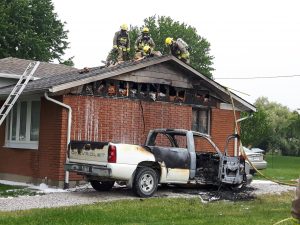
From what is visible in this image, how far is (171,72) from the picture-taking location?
1694 cm

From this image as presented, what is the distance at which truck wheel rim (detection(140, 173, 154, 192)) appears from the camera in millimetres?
12748

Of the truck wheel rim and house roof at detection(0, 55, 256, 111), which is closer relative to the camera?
the truck wheel rim

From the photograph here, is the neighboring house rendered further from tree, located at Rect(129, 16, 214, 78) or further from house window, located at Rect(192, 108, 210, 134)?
tree, located at Rect(129, 16, 214, 78)

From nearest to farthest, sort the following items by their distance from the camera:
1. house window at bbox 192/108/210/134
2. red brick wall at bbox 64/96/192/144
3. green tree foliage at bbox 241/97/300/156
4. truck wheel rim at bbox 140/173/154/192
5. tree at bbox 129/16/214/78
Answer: truck wheel rim at bbox 140/173/154/192 → red brick wall at bbox 64/96/192/144 → house window at bbox 192/108/210/134 → tree at bbox 129/16/214/78 → green tree foliage at bbox 241/97/300/156

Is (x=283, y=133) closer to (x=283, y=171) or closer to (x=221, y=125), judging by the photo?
(x=283, y=171)

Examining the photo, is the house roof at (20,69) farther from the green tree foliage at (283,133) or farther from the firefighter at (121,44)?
the green tree foliage at (283,133)

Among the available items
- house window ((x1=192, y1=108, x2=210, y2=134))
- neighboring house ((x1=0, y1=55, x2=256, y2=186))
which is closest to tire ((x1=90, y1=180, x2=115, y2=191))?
neighboring house ((x1=0, y1=55, x2=256, y2=186))

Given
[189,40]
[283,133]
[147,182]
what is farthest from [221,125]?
[283,133]

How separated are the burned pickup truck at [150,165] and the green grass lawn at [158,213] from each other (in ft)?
2.65

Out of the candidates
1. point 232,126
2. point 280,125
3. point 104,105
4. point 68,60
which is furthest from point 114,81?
point 280,125

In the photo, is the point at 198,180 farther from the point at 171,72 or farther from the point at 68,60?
the point at 68,60

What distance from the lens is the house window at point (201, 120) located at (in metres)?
17.8

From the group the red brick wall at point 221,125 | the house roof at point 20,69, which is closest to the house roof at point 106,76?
the red brick wall at point 221,125

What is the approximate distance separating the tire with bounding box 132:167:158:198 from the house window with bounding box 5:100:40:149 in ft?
14.0
